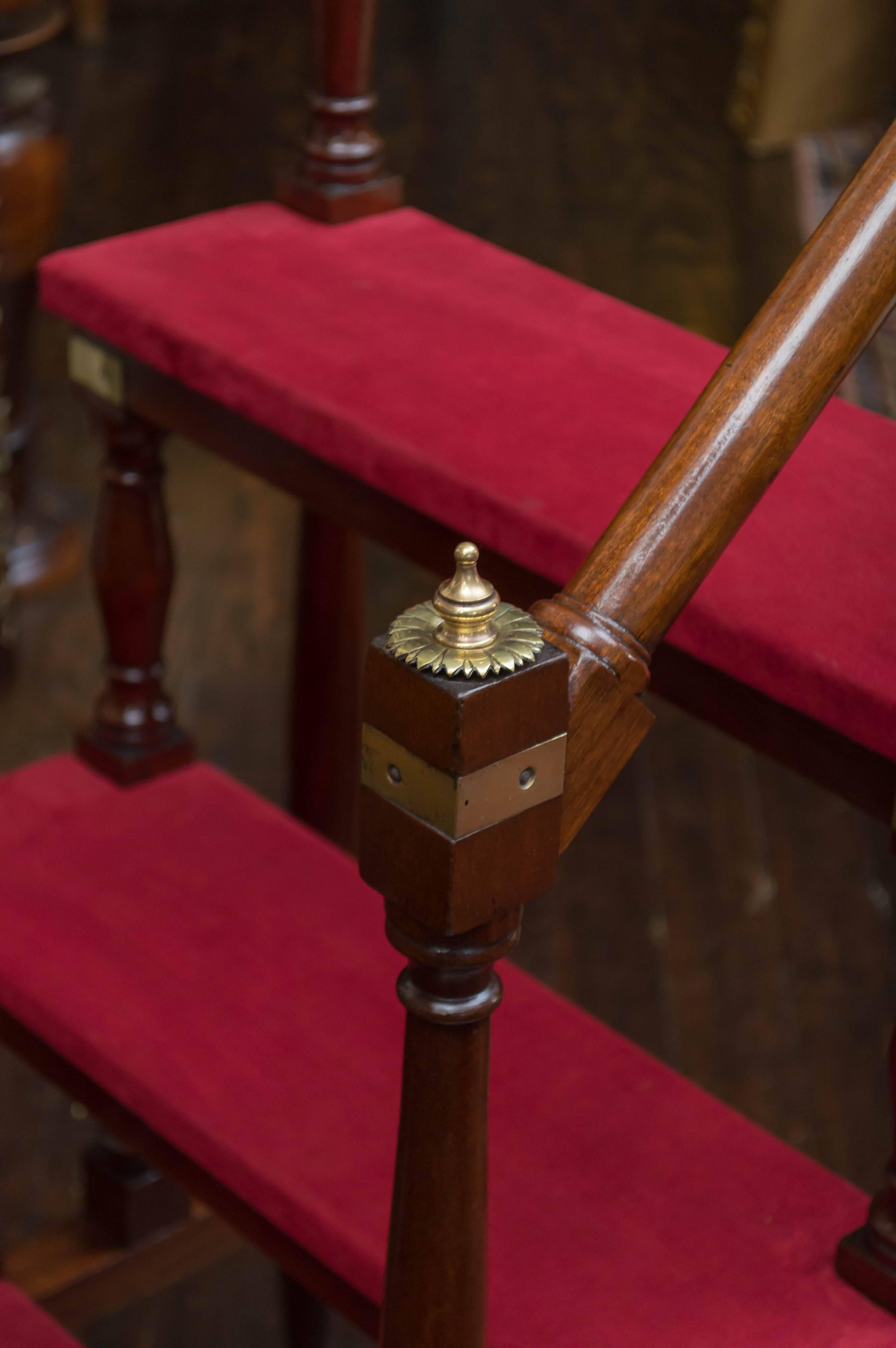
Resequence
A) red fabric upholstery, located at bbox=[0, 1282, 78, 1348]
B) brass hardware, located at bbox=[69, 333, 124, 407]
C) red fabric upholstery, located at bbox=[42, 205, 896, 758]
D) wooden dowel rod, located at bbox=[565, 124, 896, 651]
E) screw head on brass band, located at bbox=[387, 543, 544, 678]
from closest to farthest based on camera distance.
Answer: screw head on brass band, located at bbox=[387, 543, 544, 678], wooden dowel rod, located at bbox=[565, 124, 896, 651], red fabric upholstery, located at bbox=[42, 205, 896, 758], red fabric upholstery, located at bbox=[0, 1282, 78, 1348], brass hardware, located at bbox=[69, 333, 124, 407]

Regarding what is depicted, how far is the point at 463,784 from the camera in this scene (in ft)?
2.44

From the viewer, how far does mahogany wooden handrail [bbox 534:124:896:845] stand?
2.69 ft

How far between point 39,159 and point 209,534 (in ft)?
2.49

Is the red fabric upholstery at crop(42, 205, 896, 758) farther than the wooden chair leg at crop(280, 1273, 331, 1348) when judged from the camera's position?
No

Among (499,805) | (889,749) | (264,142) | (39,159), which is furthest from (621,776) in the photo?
(264,142)

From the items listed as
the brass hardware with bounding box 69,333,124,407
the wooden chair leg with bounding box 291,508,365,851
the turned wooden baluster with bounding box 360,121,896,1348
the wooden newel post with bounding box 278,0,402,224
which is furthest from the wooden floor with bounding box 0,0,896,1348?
the turned wooden baluster with bounding box 360,121,896,1348

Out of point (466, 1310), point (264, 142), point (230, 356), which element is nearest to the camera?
point (466, 1310)

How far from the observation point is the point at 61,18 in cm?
255

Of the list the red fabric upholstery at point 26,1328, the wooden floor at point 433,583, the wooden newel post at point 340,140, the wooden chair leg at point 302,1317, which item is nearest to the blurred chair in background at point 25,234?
the wooden floor at point 433,583

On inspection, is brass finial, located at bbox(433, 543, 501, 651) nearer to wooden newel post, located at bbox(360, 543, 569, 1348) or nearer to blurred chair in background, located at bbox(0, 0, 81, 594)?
wooden newel post, located at bbox(360, 543, 569, 1348)

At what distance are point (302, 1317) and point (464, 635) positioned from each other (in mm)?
1267

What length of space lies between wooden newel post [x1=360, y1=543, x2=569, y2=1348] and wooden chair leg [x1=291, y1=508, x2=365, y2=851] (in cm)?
92

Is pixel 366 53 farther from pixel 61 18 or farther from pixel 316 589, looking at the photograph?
pixel 61 18

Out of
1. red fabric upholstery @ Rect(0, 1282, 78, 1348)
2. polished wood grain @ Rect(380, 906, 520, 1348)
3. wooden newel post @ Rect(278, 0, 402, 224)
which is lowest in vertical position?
red fabric upholstery @ Rect(0, 1282, 78, 1348)
